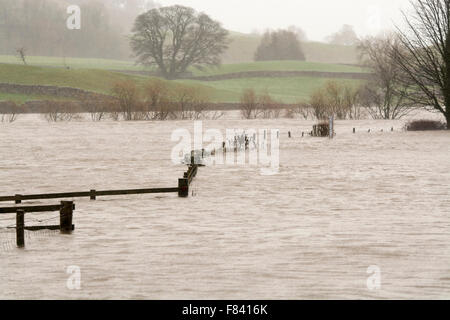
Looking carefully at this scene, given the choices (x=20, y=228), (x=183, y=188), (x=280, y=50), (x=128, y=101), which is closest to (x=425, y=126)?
(x=128, y=101)

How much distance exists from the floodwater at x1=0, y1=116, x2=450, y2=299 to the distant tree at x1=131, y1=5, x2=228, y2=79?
262 feet

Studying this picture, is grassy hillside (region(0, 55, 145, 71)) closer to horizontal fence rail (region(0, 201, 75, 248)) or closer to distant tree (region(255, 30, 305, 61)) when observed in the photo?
distant tree (region(255, 30, 305, 61))

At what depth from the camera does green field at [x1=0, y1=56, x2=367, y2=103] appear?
79750 mm

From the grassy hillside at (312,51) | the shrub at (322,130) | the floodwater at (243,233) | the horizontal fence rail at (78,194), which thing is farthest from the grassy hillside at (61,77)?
the grassy hillside at (312,51)

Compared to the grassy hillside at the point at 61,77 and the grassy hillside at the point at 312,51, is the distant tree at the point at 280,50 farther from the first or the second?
the grassy hillside at the point at 61,77

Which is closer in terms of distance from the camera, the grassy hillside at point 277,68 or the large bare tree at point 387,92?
the large bare tree at point 387,92

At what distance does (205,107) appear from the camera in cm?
6116

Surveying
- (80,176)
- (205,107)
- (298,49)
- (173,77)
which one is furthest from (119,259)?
(298,49)

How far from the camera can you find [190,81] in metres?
101

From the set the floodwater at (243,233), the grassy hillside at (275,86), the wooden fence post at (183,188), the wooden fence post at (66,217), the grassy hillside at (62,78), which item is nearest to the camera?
the floodwater at (243,233)

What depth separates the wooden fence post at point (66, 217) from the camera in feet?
42.1

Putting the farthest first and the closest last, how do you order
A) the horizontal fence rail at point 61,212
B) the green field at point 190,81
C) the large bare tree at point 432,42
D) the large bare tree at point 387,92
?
the green field at point 190,81, the large bare tree at point 387,92, the large bare tree at point 432,42, the horizontal fence rail at point 61,212

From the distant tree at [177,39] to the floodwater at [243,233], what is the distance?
79.8 meters

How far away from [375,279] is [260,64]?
356 ft
